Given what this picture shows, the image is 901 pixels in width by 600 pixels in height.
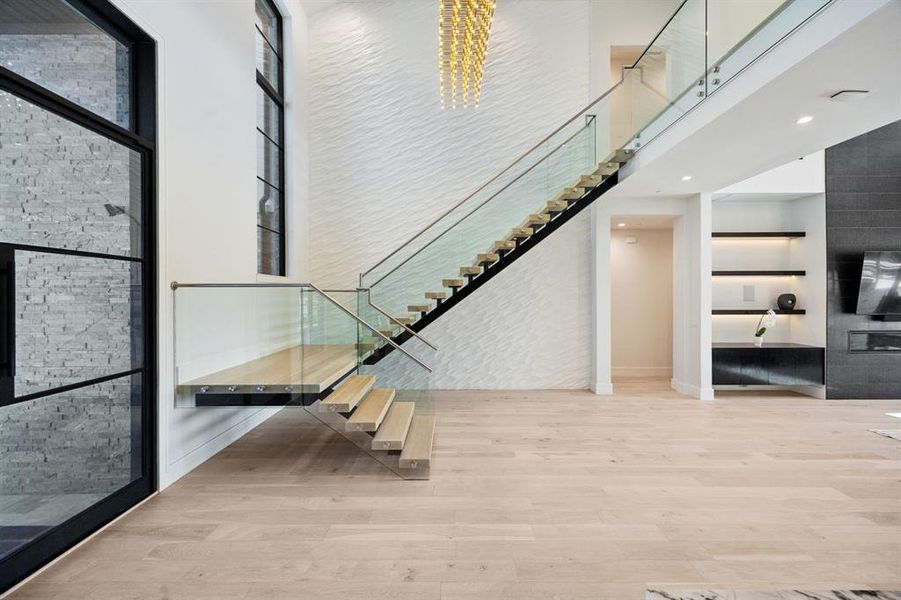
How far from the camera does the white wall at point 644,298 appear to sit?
912 centimetres

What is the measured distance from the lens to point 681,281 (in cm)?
752

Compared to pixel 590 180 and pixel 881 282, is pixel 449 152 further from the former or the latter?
pixel 881 282

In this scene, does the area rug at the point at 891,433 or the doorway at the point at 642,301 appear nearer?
the area rug at the point at 891,433

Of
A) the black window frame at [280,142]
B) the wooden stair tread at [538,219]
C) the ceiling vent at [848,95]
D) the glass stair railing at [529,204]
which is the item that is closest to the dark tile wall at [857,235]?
the glass stair railing at [529,204]

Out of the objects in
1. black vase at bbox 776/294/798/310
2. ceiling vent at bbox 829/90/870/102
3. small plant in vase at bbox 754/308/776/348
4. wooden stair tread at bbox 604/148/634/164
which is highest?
wooden stair tread at bbox 604/148/634/164

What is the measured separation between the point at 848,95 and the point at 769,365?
177 inches

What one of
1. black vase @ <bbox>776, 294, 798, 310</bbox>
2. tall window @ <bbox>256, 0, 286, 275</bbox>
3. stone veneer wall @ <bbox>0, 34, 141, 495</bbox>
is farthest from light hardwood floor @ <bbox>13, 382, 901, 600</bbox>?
tall window @ <bbox>256, 0, 286, 275</bbox>

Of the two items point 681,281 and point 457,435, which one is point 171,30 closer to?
point 457,435

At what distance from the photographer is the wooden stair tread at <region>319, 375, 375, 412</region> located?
3.98 m

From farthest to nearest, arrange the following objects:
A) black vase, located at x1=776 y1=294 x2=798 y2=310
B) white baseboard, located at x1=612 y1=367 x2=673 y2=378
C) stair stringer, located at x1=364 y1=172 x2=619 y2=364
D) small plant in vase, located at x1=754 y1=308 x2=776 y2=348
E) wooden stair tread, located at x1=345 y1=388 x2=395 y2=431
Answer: white baseboard, located at x1=612 y1=367 x2=673 y2=378 → black vase, located at x1=776 y1=294 x2=798 y2=310 → small plant in vase, located at x1=754 y1=308 x2=776 y2=348 → stair stringer, located at x1=364 y1=172 x2=619 y2=364 → wooden stair tread, located at x1=345 y1=388 x2=395 y2=431

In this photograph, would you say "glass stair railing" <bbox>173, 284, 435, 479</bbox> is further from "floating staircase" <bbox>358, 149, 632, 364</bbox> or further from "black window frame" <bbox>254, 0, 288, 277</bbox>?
"black window frame" <bbox>254, 0, 288, 277</bbox>

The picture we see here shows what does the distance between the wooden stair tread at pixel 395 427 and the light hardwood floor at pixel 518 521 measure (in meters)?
0.31

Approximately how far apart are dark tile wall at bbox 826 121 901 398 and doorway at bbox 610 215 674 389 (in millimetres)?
2597

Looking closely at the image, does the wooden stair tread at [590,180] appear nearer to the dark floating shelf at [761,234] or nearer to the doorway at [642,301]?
the dark floating shelf at [761,234]
